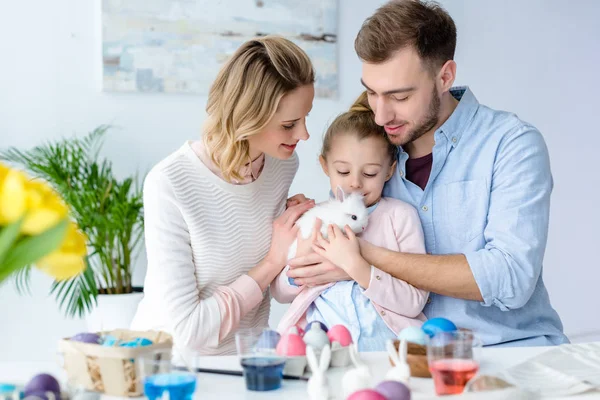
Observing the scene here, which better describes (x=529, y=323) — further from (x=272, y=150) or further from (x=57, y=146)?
(x=57, y=146)

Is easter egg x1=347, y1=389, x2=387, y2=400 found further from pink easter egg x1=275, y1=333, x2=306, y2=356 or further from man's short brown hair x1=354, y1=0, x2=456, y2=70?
man's short brown hair x1=354, y1=0, x2=456, y2=70

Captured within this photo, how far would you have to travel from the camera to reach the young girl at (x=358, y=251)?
208cm

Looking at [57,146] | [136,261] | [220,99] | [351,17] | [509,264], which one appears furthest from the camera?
[351,17]

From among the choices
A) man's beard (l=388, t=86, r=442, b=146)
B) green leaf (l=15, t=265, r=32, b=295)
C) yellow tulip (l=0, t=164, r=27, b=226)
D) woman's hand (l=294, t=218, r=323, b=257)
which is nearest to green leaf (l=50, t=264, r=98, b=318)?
green leaf (l=15, t=265, r=32, b=295)

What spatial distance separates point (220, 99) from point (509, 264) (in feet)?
3.20

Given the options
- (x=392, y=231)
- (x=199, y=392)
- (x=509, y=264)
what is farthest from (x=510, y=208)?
(x=199, y=392)

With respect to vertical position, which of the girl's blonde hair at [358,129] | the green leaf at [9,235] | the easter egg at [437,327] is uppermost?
the girl's blonde hair at [358,129]

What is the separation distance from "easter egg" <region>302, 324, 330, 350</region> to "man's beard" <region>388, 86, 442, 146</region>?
922 millimetres

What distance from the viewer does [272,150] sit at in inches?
88.0

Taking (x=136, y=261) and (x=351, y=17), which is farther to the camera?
(x=351, y=17)

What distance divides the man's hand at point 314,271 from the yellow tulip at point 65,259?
1.27 metres

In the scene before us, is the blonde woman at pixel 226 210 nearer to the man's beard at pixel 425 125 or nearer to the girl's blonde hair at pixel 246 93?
the girl's blonde hair at pixel 246 93

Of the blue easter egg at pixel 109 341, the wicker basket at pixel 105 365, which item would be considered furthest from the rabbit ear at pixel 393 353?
the blue easter egg at pixel 109 341

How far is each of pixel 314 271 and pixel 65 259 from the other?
50.9 inches
